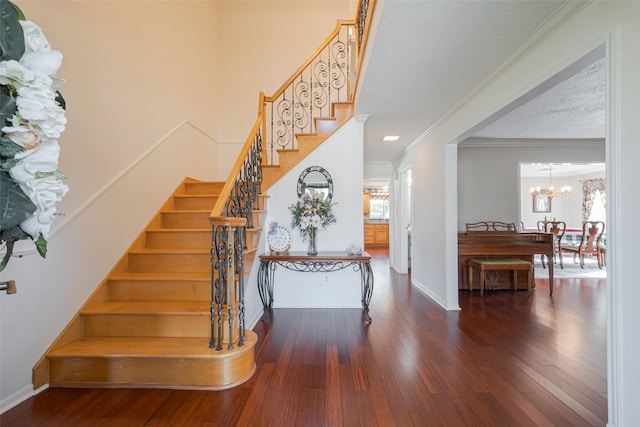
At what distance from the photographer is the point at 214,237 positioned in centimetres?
207

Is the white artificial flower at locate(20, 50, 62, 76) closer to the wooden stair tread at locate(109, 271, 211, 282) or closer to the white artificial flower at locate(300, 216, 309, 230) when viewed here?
the wooden stair tread at locate(109, 271, 211, 282)

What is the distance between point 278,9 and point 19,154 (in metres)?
5.80

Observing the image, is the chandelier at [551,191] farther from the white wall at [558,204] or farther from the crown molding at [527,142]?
the crown molding at [527,142]

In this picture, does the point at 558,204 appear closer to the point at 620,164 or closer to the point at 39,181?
the point at 620,164

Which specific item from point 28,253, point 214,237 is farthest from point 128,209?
point 214,237

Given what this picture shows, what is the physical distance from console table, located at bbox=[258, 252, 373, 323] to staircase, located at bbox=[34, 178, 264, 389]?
519mm

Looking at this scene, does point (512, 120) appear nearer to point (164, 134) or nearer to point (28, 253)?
point (164, 134)

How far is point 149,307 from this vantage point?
2336mm

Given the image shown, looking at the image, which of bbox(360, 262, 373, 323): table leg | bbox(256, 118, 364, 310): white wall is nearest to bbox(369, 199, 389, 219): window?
bbox(256, 118, 364, 310): white wall

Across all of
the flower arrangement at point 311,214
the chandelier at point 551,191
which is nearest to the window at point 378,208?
the chandelier at point 551,191

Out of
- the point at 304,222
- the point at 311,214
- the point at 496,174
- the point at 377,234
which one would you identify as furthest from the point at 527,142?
the point at 377,234

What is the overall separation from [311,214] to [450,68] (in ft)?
6.65

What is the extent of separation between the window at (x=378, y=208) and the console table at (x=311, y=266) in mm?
8530

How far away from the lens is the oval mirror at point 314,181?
3707 millimetres
